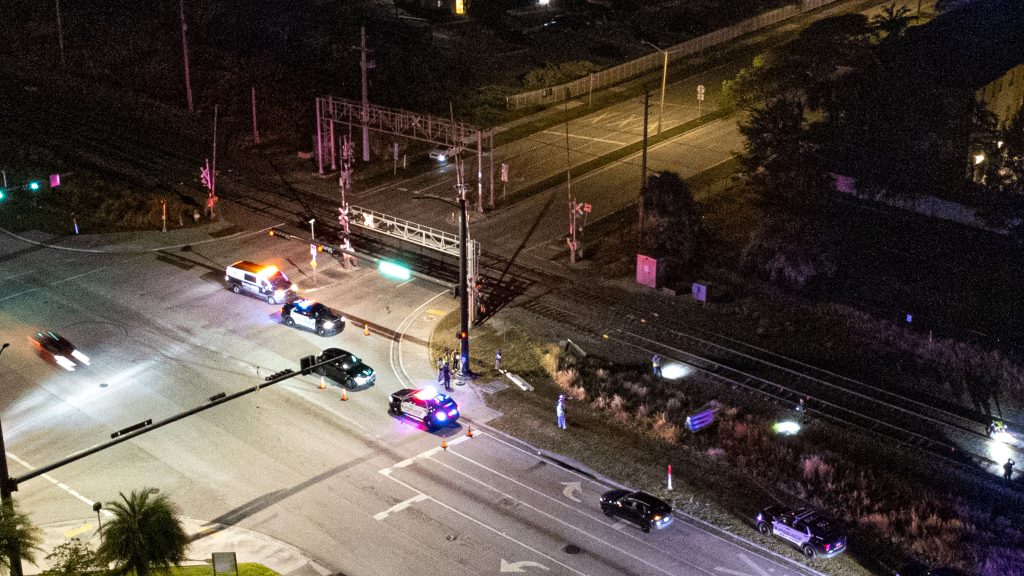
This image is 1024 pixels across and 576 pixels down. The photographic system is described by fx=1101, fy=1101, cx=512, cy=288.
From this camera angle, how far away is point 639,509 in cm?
4016

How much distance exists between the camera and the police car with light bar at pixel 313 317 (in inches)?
2191

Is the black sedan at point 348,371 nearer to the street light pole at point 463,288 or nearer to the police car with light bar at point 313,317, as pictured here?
the street light pole at point 463,288

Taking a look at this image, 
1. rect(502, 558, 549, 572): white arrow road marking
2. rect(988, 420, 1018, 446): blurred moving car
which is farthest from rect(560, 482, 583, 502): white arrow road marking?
rect(988, 420, 1018, 446): blurred moving car

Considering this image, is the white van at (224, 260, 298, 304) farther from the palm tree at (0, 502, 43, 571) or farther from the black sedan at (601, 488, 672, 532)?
the palm tree at (0, 502, 43, 571)

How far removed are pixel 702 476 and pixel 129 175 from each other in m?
53.2

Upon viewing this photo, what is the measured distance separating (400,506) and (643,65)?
69.9 metres

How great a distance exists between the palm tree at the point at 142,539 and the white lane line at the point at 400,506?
8.67 metres

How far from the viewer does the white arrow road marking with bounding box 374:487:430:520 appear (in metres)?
41.1

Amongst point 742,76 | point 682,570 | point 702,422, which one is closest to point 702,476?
point 702,422

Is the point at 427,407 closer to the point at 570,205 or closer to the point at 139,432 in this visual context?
the point at 139,432

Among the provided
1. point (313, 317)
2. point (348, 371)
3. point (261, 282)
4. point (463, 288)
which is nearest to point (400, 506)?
point (348, 371)

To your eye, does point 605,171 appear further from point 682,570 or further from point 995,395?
point 682,570

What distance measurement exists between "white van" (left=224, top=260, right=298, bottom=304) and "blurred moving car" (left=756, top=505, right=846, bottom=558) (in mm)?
29840

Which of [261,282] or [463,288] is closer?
[463,288]
